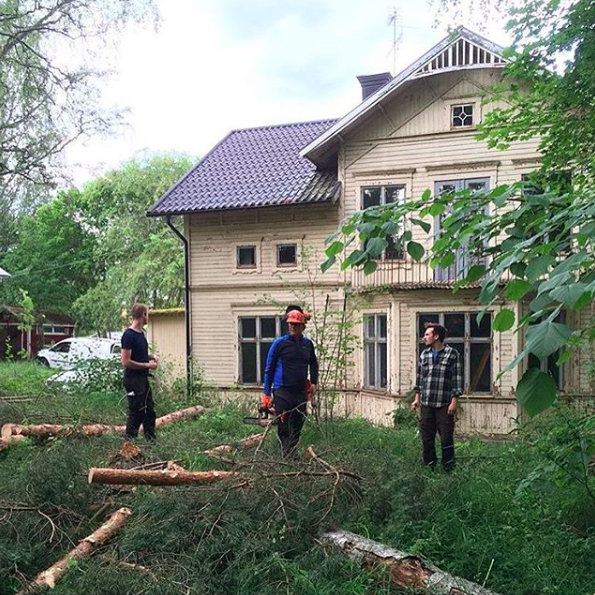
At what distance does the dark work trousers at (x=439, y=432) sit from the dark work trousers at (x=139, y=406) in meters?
3.41

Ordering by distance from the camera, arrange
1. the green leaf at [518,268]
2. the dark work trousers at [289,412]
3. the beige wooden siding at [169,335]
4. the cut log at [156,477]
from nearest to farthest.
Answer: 1. the green leaf at [518,268]
2. the cut log at [156,477]
3. the dark work trousers at [289,412]
4. the beige wooden siding at [169,335]

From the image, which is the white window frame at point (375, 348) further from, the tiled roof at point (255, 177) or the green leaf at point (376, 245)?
the green leaf at point (376, 245)

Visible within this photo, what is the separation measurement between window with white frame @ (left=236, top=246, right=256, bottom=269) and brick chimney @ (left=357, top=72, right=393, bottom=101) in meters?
5.23

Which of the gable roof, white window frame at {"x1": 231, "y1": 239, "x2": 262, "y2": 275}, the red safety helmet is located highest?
the gable roof

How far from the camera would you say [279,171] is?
600 inches

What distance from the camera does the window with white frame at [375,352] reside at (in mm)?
13227

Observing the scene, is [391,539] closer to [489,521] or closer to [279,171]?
[489,521]

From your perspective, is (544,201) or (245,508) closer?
(544,201)

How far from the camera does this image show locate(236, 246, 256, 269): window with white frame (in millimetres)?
14625

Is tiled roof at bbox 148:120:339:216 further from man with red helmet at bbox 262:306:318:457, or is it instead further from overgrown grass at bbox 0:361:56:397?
man with red helmet at bbox 262:306:318:457

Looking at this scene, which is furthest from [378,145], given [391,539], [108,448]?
[391,539]

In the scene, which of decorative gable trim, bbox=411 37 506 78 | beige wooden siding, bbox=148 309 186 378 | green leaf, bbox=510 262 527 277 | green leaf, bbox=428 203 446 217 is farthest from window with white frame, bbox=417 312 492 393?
green leaf, bbox=510 262 527 277

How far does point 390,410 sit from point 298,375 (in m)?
6.31

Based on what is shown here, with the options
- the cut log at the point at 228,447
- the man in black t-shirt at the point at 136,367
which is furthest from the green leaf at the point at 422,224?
the man in black t-shirt at the point at 136,367
